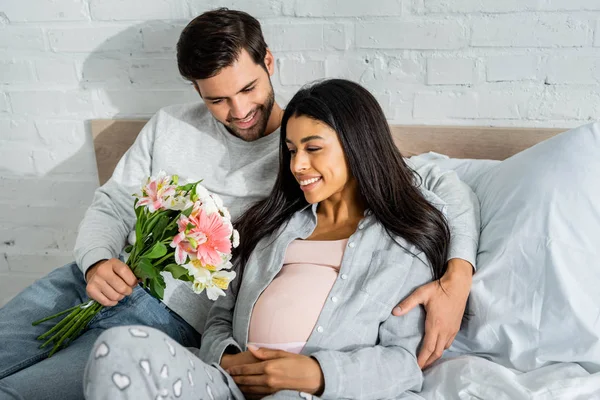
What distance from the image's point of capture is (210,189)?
1647 millimetres

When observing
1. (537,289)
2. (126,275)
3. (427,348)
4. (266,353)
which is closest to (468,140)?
(537,289)

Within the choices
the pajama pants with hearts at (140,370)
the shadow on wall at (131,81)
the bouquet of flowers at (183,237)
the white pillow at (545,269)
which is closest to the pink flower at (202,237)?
the bouquet of flowers at (183,237)

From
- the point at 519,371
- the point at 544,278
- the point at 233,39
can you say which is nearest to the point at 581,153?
the point at 544,278

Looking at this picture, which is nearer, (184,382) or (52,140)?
(184,382)

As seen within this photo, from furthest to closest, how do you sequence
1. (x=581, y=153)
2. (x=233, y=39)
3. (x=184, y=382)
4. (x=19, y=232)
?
(x=19, y=232)
(x=233, y=39)
(x=581, y=153)
(x=184, y=382)

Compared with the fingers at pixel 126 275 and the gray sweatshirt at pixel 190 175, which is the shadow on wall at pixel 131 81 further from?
the fingers at pixel 126 275

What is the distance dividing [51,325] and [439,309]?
0.92m

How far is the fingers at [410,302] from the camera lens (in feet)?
4.03

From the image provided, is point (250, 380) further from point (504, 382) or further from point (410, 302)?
point (504, 382)

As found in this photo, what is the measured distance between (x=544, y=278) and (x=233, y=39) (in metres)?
0.92

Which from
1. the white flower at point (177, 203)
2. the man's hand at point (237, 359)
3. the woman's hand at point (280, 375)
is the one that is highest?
the white flower at point (177, 203)

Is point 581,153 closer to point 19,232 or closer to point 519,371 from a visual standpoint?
point 519,371

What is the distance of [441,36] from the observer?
166cm

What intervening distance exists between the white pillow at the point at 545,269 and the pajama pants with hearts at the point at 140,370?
455mm
